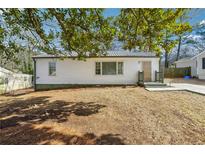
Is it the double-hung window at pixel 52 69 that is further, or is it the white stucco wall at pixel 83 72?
the double-hung window at pixel 52 69

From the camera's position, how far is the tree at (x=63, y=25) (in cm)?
527

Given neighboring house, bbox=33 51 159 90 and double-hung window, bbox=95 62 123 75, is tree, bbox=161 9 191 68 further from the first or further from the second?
double-hung window, bbox=95 62 123 75

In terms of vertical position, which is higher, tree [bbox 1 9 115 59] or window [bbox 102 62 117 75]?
tree [bbox 1 9 115 59]

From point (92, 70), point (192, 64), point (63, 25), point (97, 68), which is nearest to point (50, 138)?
point (63, 25)

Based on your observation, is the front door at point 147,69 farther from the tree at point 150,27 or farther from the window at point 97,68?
the tree at point 150,27

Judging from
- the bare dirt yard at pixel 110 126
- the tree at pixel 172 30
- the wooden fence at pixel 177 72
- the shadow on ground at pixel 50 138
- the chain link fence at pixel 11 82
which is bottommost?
the shadow on ground at pixel 50 138

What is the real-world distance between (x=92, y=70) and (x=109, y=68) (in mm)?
1481

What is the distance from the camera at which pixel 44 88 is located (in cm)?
1479

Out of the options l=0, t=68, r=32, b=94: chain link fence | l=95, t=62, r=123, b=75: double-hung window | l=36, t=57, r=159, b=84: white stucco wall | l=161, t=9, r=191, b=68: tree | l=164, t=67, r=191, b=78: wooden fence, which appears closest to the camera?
l=161, t=9, r=191, b=68: tree

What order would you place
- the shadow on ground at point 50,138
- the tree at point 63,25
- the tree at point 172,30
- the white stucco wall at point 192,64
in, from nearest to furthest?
the shadow on ground at point 50,138
the tree at point 63,25
the tree at point 172,30
the white stucco wall at point 192,64

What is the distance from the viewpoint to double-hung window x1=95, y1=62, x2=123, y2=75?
1481cm

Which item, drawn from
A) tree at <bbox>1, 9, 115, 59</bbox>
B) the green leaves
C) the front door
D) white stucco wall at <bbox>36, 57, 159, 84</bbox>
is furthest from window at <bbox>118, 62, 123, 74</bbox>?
the green leaves

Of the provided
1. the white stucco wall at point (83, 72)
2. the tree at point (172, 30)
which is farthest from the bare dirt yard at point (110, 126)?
the white stucco wall at point (83, 72)
